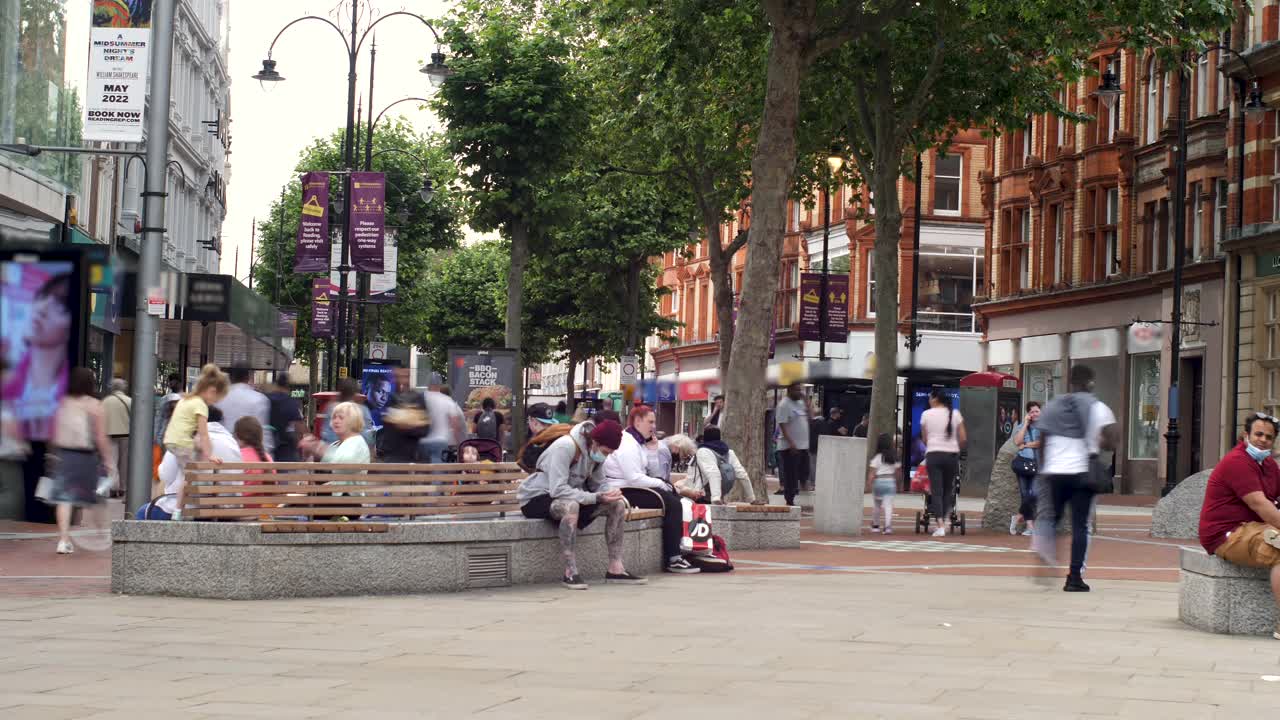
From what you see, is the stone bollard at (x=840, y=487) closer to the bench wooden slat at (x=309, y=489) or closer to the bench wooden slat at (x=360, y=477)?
the bench wooden slat at (x=360, y=477)

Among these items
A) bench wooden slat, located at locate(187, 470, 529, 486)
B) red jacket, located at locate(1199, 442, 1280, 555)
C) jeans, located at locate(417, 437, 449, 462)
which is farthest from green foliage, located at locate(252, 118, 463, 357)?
red jacket, located at locate(1199, 442, 1280, 555)

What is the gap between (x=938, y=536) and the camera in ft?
76.3

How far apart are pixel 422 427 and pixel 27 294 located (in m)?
16.1

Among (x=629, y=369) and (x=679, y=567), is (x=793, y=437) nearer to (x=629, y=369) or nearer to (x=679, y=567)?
(x=679, y=567)

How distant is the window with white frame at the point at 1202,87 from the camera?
4156 centimetres

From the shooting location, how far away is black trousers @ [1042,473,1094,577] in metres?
14.5

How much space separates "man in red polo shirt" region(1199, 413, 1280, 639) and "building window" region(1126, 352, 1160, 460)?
33436 millimetres

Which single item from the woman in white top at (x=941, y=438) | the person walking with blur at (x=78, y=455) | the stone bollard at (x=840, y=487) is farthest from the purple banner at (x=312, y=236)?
the person walking with blur at (x=78, y=455)

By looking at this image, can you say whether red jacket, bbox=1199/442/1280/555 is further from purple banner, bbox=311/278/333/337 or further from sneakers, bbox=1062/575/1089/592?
purple banner, bbox=311/278/333/337

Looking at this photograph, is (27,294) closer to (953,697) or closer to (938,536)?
(953,697)

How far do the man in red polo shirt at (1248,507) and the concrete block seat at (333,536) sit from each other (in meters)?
5.58

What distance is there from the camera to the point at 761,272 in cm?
2372

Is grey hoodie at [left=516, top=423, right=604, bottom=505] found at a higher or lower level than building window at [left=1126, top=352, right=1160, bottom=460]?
lower

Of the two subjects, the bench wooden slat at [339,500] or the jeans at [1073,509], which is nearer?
the bench wooden slat at [339,500]
